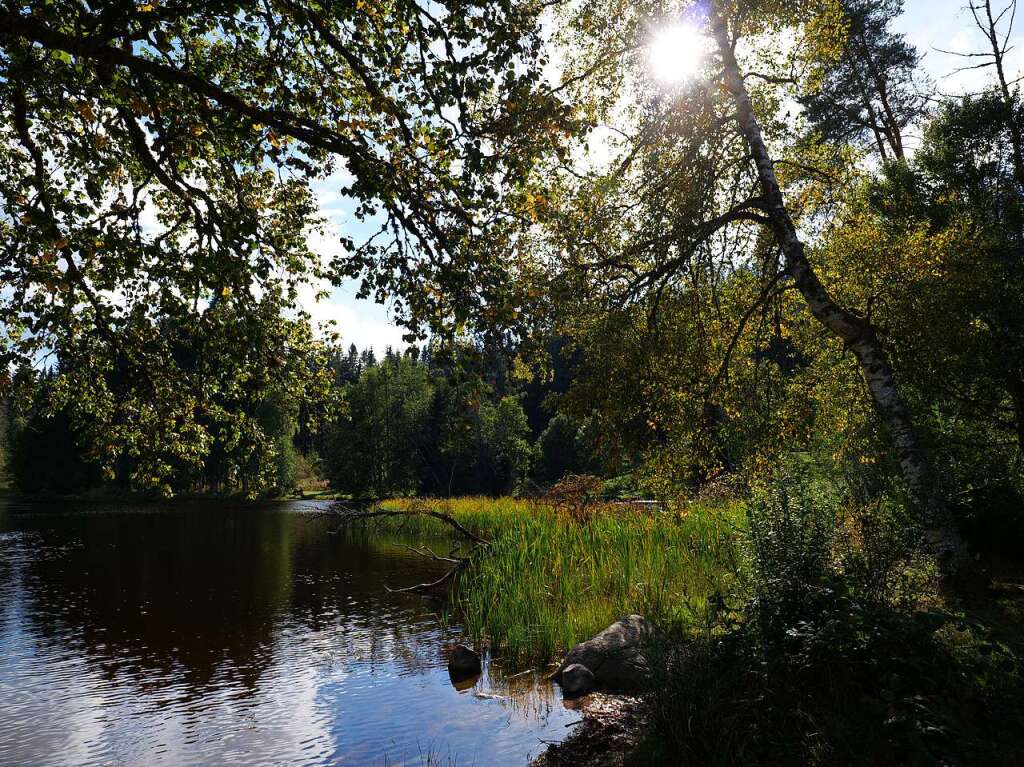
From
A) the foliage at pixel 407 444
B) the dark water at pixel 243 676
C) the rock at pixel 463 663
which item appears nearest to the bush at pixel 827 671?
the dark water at pixel 243 676

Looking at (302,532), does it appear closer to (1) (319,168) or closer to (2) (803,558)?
(1) (319,168)

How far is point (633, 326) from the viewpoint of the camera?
1049 centimetres

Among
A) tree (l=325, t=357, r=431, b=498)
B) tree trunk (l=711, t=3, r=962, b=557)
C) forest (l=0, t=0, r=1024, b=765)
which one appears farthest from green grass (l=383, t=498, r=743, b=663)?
tree (l=325, t=357, r=431, b=498)

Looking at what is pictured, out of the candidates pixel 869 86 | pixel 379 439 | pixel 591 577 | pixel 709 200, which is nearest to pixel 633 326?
pixel 709 200

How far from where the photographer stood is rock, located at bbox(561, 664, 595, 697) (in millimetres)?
8750

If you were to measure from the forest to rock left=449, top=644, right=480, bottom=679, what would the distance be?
0.76m

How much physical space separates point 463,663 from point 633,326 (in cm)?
615

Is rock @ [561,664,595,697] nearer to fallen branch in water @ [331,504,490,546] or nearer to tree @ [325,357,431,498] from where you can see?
fallen branch in water @ [331,504,490,546]

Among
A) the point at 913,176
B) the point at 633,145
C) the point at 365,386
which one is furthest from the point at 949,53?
the point at 365,386

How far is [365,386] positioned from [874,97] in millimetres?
49846

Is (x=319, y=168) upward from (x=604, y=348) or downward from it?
Result: upward

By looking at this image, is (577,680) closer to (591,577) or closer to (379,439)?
(591,577)

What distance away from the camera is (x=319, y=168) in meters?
8.88

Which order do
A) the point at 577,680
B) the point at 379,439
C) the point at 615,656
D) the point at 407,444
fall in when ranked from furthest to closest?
1. the point at 407,444
2. the point at 379,439
3. the point at 615,656
4. the point at 577,680
